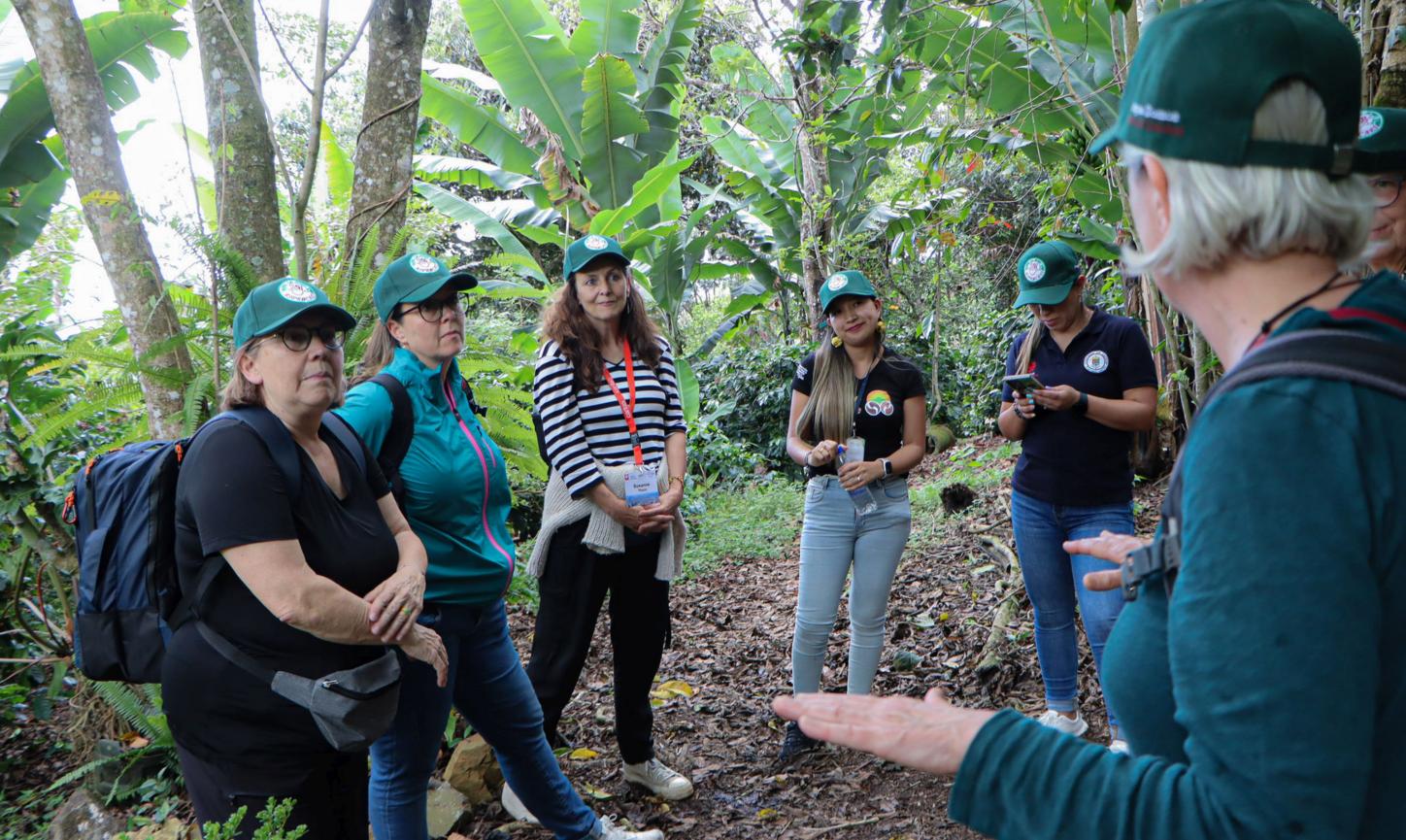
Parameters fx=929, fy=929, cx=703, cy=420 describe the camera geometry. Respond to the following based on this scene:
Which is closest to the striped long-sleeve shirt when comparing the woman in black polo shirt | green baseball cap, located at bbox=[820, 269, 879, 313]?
the woman in black polo shirt

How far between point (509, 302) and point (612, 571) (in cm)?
1211

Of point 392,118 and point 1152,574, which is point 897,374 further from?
point 1152,574

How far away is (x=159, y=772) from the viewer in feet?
14.4

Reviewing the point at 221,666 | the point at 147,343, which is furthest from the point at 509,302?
the point at 221,666

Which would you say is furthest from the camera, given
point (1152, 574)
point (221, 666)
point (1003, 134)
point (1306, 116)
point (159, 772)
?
point (1003, 134)

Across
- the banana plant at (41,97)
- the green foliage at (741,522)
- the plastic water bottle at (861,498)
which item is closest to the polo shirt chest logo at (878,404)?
the plastic water bottle at (861,498)

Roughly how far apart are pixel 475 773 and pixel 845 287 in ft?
9.15

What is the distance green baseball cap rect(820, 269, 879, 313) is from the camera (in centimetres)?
434

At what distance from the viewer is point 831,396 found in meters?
4.50

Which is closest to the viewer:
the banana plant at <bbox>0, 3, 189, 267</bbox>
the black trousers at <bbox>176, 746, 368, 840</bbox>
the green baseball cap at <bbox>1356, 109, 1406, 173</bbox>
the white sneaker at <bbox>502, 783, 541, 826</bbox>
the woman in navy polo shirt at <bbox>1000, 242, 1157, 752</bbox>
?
the green baseball cap at <bbox>1356, 109, 1406, 173</bbox>

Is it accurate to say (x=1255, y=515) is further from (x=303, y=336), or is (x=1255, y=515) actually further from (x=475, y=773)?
(x=475, y=773)

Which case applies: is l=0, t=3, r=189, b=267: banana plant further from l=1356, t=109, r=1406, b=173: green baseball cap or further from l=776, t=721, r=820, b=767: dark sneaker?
l=1356, t=109, r=1406, b=173: green baseball cap

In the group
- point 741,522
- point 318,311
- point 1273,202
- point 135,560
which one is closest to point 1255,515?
point 1273,202

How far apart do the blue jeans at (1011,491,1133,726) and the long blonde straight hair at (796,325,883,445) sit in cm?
86
